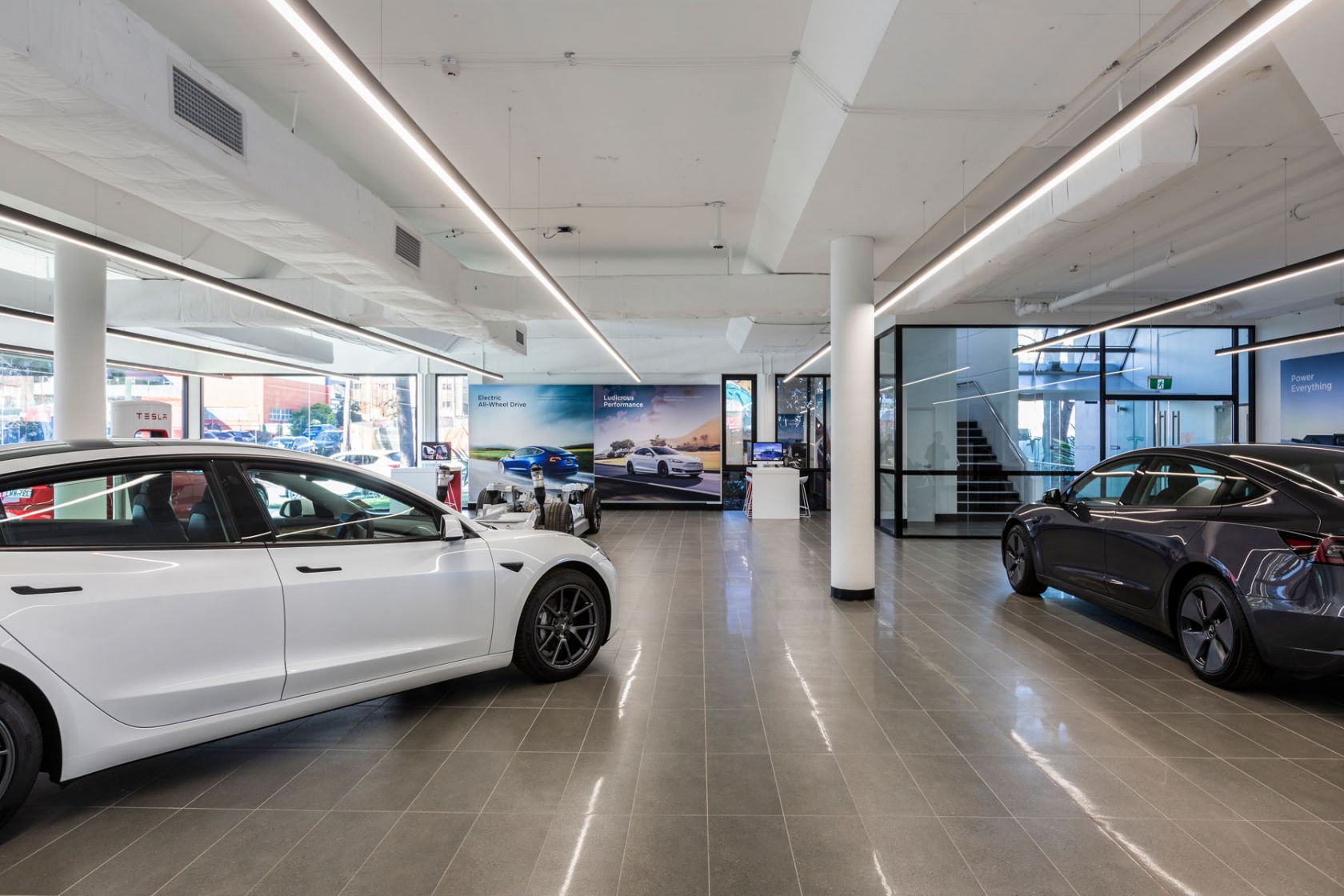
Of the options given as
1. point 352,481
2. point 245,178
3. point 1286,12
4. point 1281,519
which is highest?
point 245,178

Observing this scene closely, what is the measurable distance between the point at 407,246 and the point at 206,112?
9.26 feet

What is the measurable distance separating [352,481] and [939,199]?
4.84 m

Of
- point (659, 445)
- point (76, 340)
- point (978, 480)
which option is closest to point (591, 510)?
point (659, 445)

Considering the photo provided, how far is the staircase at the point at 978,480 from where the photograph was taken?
10.3 meters

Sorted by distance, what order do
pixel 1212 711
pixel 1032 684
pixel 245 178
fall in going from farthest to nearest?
pixel 245 178 < pixel 1032 684 < pixel 1212 711

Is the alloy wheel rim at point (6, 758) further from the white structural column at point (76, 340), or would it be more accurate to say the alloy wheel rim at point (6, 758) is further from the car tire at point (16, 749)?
the white structural column at point (76, 340)

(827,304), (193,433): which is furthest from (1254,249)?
(193,433)

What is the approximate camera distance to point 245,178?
165 inches

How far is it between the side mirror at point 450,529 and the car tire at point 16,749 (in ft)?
5.04

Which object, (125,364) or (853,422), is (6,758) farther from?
(125,364)

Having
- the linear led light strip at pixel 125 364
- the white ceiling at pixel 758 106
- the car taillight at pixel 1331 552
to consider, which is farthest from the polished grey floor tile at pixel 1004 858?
the linear led light strip at pixel 125 364

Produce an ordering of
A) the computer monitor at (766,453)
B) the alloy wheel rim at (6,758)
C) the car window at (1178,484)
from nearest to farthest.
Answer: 1. the alloy wheel rim at (6,758)
2. the car window at (1178,484)
3. the computer monitor at (766,453)

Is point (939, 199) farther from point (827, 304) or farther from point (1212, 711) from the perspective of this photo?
point (1212, 711)

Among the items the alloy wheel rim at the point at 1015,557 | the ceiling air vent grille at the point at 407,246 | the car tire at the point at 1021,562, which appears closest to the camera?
the car tire at the point at 1021,562
